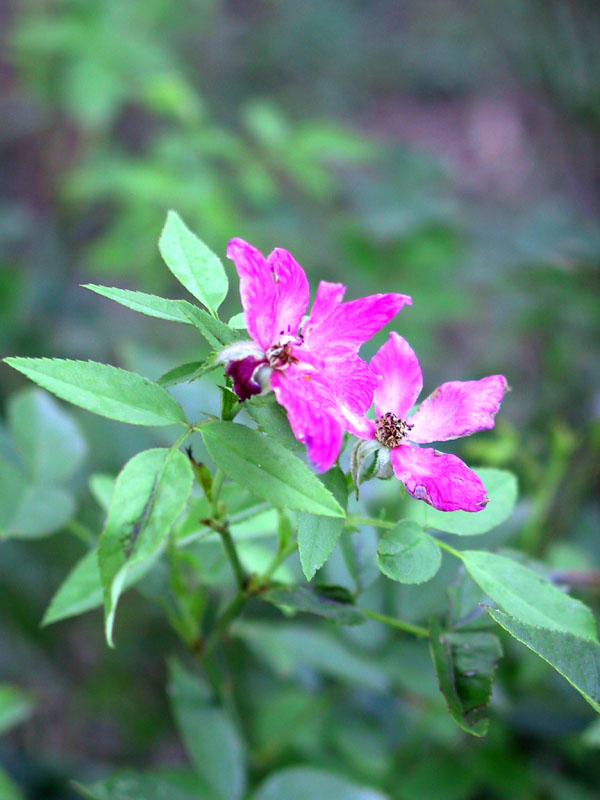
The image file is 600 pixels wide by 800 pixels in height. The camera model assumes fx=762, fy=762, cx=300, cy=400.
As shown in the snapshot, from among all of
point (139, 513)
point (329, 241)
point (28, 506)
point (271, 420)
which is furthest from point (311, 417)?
point (329, 241)

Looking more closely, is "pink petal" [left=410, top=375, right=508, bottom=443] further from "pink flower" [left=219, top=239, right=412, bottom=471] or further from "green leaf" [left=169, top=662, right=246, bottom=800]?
"green leaf" [left=169, top=662, right=246, bottom=800]

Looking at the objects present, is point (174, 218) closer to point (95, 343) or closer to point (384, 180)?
point (95, 343)

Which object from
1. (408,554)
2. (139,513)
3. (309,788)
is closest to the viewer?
(139,513)

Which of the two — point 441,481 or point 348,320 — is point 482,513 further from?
point 348,320

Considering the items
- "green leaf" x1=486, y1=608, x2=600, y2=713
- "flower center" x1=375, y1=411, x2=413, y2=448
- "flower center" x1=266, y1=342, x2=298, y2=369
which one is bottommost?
"green leaf" x1=486, y1=608, x2=600, y2=713

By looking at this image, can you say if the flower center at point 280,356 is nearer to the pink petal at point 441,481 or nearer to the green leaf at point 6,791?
the pink petal at point 441,481

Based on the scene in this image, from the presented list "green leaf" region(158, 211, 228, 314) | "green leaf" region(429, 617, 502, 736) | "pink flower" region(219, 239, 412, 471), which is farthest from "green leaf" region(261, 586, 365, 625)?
"green leaf" region(158, 211, 228, 314)

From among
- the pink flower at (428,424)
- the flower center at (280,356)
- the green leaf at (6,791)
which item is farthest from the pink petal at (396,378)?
the green leaf at (6,791)

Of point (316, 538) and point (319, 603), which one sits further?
point (319, 603)
